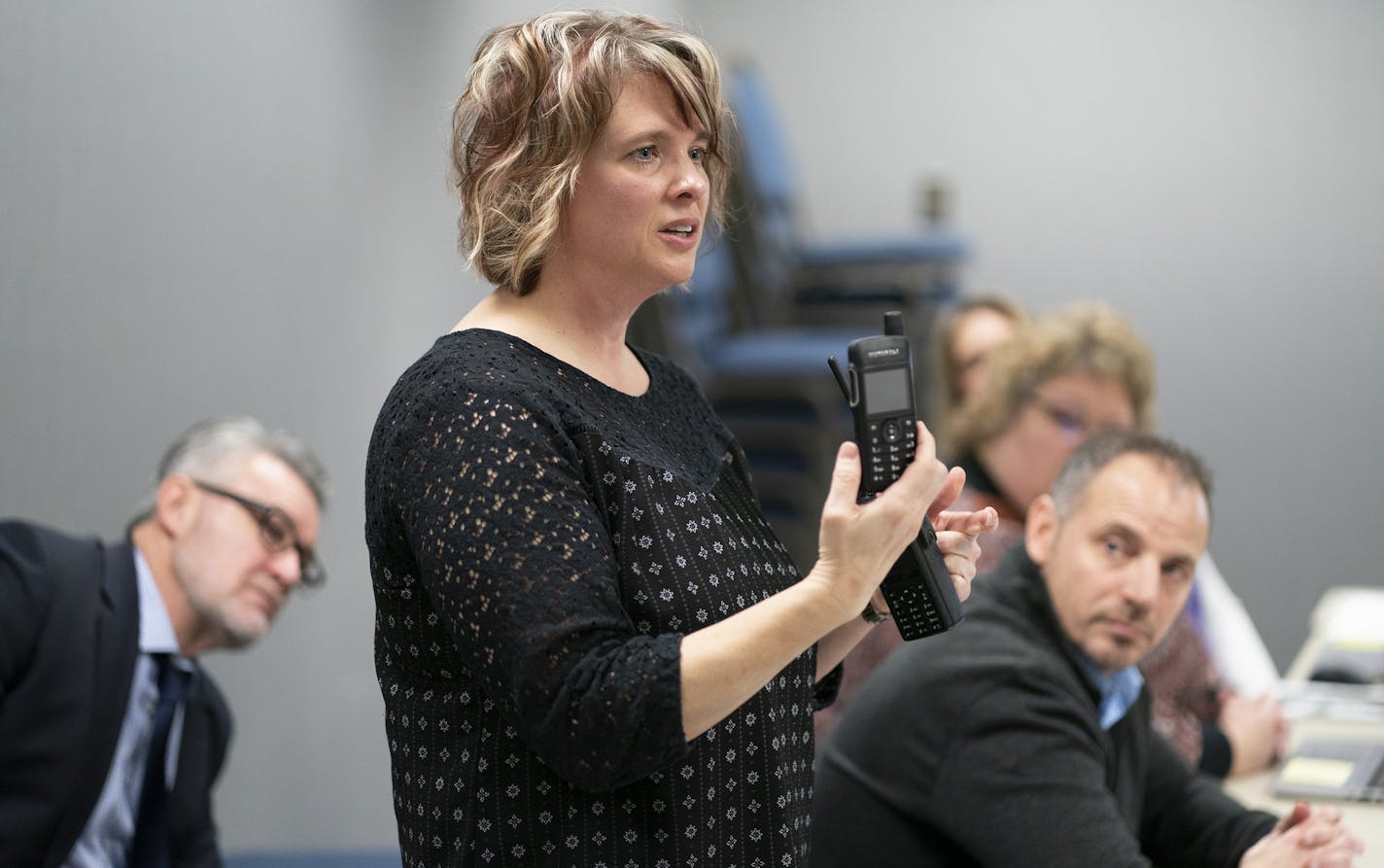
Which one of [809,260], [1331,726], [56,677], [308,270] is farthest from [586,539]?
[809,260]

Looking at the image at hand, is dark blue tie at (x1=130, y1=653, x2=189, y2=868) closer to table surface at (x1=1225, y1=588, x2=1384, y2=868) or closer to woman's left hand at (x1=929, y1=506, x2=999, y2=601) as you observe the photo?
woman's left hand at (x1=929, y1=506, x2=999, y2=601)

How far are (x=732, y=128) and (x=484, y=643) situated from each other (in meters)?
0.67

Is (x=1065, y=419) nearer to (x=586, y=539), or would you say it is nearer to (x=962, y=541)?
(x=962, y=541)

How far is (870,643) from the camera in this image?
257cm

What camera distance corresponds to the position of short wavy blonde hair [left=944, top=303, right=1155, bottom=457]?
114 inches

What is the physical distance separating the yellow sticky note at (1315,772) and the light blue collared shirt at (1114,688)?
685 mm

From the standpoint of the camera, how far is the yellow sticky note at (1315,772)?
92.7 inches

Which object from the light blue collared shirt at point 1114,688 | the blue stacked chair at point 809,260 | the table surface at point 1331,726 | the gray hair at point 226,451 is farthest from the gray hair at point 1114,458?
the blue stacked chair at point 809,260

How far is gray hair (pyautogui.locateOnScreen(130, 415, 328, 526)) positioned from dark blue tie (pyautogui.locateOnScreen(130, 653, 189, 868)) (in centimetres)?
31

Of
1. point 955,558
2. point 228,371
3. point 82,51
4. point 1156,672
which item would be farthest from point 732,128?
point 1156,672

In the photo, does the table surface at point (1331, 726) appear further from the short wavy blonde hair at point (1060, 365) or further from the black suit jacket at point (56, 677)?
the black suit jacket at point (56, 677)

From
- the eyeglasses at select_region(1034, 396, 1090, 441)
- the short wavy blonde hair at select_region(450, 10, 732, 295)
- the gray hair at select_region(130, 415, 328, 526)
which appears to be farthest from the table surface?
the gray hair at select_region(130, 415, 328, 526)

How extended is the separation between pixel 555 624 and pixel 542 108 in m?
0.42

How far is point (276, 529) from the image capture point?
2285mm
